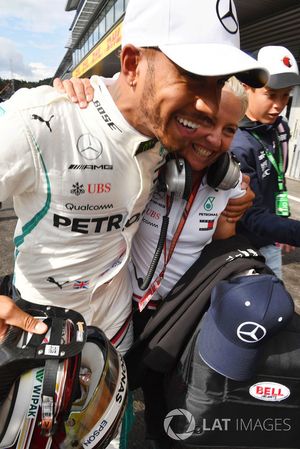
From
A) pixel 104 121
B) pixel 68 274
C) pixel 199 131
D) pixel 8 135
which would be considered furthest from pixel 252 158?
pixel 8 135

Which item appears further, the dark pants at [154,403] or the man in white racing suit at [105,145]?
the dark pants at [154,403]

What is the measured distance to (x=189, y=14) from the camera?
103cm

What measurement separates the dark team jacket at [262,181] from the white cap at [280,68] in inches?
9.2

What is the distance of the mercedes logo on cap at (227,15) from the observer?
1.06 metres

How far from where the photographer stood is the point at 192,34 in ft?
3.43

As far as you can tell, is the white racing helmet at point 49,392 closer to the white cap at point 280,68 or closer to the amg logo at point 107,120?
the amg logo at point 107,120

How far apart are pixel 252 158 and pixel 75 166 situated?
1.23 meters

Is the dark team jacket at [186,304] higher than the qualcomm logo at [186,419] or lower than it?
higher

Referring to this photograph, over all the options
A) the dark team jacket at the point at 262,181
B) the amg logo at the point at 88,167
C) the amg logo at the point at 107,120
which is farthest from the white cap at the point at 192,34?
the dark team jacket at the point at 262,181

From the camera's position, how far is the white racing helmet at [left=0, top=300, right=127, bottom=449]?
38.6 inches

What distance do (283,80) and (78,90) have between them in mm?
1284

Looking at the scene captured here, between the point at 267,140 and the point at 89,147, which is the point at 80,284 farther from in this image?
the point at 267,140

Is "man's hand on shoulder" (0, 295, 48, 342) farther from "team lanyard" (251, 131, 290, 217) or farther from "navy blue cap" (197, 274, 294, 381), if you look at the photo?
"team lanyard" (251, 131, 290, 217)

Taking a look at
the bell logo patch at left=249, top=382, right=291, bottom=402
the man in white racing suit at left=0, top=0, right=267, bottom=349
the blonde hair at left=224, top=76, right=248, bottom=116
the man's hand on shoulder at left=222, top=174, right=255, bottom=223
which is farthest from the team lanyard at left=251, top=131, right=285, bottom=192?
the bell logo patch at left=249, top=382, right=291, bottom=402
